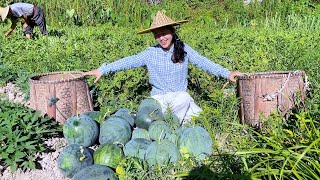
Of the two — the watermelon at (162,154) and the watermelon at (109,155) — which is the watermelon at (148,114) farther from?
the watermelon at (162,154)

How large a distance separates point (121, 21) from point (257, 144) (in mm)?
9710

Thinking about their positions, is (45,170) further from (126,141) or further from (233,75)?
(233,75)

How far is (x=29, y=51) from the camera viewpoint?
7.05m

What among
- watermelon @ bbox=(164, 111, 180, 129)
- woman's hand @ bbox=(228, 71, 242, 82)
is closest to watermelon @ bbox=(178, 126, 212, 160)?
watermelon @ bbox=(164, 111, 180, 129)

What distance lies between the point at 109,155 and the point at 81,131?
50 cm

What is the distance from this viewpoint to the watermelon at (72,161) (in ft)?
12.5

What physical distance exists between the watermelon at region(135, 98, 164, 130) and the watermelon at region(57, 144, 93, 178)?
26.1 inches

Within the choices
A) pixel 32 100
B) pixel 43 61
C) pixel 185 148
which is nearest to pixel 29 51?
pixel 43 61

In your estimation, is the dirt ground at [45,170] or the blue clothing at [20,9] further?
the blue clothing at [20,9]

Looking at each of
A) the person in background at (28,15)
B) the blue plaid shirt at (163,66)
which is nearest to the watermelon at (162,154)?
the blue plaid shirt at (163,66)

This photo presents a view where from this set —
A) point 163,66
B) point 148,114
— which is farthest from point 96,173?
point 163,66

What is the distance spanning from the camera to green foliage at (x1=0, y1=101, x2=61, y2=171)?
3928 mm

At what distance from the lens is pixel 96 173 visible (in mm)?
3506

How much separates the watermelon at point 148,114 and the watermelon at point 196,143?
57 cm
